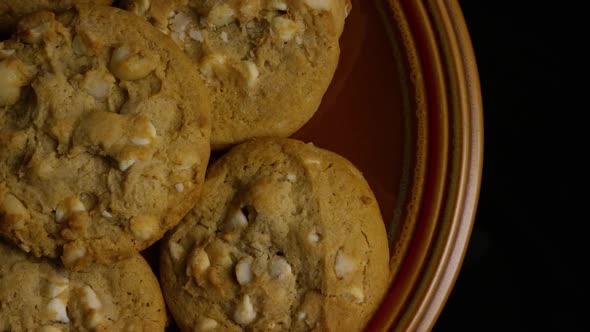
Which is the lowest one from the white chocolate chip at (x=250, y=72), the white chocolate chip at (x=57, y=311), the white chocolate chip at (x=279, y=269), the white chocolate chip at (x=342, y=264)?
the white chocolate chip at (x=57, y=311)

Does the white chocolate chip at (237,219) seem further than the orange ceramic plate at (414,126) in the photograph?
No

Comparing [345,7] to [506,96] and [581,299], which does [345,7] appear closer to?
[506,96]

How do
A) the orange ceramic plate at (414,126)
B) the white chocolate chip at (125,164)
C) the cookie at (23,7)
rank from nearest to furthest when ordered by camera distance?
the white chocolate chip at (125,164), the cookie at (23,7), the orange ceramic plate at (414,126)

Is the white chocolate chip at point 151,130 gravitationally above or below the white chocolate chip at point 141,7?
below

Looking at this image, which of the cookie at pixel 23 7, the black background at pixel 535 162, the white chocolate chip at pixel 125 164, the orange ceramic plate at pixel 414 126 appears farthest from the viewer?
the black background at pixel 535 162

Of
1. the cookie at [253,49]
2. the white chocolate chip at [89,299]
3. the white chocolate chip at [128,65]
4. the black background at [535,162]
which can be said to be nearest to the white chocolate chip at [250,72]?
the cookie at [253,49]

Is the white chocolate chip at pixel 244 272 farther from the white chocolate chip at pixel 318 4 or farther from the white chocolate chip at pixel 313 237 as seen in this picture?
the white chocolate chip at pixel 318 4

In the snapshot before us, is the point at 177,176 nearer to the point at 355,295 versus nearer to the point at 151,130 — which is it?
the point at 151,130
